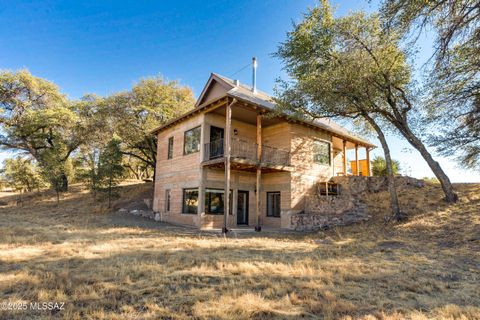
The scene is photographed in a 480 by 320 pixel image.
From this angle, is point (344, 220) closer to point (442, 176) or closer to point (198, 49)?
point (442, 176)

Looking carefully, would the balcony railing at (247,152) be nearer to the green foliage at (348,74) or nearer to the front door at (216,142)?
the front door at (216,142)

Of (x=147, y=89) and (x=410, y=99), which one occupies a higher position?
(x=147, y=89)

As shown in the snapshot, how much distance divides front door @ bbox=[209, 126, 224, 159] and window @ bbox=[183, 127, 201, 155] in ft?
2.29

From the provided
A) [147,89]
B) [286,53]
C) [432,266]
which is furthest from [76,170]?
[432,266]

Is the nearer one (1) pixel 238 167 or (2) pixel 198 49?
(1) pixel 238 167

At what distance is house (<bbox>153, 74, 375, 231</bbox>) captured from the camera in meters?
13.0

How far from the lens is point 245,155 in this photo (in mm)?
14031

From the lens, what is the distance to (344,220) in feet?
39.4

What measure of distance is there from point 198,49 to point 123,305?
17.1m

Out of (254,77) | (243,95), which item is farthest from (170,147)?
(254,77)

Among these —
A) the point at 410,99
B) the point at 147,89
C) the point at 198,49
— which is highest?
the point at 198,49

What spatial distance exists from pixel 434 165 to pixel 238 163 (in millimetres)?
8374

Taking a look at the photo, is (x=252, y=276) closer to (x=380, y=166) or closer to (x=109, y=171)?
(x=109, y=171)

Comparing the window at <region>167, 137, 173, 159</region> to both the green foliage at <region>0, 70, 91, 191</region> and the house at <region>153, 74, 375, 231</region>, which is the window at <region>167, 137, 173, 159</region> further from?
the green foliage at <region>0, 70, 91, 191</region>
